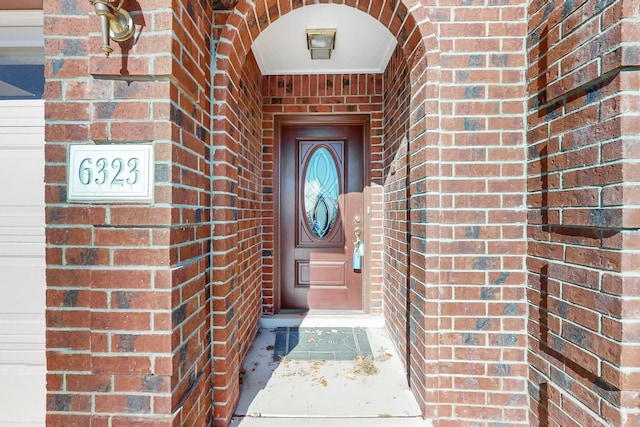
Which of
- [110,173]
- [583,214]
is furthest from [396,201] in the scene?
[110,173]

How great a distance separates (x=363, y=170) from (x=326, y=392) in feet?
6.71

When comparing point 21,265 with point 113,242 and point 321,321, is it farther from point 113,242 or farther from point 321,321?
point 321,321

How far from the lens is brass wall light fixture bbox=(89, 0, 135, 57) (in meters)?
Answer: 1.07

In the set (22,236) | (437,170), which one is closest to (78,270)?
(22,236)

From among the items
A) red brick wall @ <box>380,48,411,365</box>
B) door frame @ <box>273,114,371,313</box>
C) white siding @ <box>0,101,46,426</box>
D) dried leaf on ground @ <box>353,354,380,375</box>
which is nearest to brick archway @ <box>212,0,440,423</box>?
red brick wall @ <box>380,48,411,365</box>

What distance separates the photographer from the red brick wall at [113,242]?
1.21 metres

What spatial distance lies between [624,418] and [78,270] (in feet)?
7.18

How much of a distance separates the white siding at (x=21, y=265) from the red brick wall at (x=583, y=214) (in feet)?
8.33

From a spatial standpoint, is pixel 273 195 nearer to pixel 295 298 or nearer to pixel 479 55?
pixel 295 298

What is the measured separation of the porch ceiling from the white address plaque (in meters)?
1.45

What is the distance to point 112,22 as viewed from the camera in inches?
45.4

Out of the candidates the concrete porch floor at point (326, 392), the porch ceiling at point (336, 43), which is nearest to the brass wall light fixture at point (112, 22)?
the porch ceiling at point (336, 43)

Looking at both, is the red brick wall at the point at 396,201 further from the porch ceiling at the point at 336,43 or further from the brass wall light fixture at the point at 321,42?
the brass wall light fixture at the point at 321,42

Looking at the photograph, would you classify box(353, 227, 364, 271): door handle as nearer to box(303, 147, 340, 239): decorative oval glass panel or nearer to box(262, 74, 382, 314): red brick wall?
box(262, 74, 382, 314): red brick wall
